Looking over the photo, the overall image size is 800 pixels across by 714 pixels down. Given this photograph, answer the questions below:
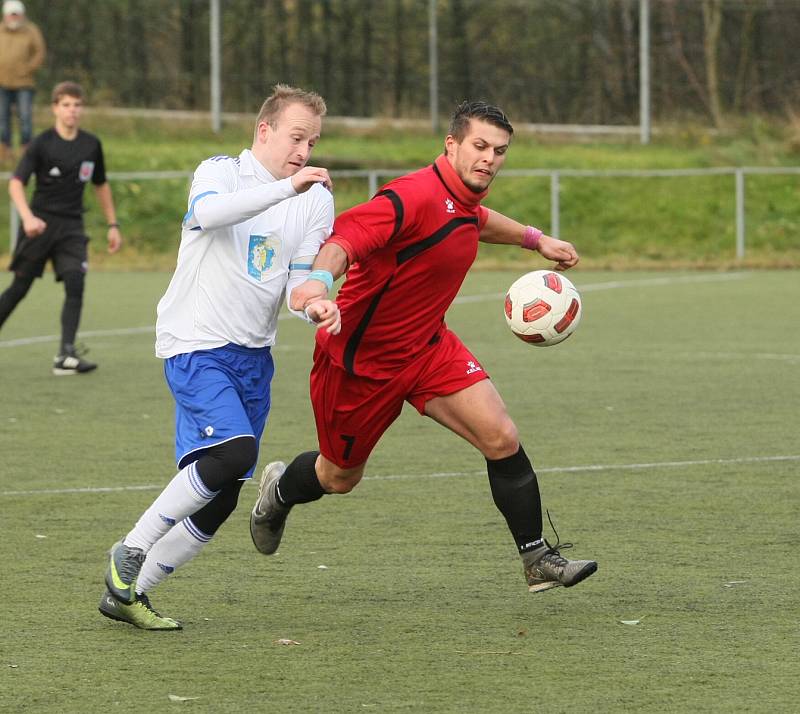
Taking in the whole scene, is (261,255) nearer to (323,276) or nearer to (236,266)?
(236,266)

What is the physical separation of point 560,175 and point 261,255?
20.7 meters

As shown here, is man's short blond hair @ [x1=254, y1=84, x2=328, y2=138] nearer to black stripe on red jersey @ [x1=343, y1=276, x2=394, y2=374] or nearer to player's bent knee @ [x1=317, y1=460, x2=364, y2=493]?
black stripe on red jersey @ [x1=343, y1=276, x2=394, y2=374]

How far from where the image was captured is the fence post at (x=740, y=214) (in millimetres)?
25125

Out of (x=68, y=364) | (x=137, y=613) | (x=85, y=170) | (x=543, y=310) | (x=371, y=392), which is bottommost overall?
(x=68, y=364)

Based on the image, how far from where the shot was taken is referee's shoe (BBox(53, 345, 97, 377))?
43.2 ft

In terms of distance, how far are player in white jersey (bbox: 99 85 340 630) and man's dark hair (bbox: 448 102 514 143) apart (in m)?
0.54

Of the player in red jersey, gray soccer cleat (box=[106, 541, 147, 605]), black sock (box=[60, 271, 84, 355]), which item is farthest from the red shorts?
black sock (box=[60, 271, 84, 355])

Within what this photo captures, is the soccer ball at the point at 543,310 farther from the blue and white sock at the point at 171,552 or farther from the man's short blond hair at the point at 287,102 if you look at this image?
the blue and white sock at the point at 171,552

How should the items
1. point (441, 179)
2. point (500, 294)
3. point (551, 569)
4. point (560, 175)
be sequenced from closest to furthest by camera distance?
point (551, 569) < point (441, 179) < point (500, 294) < point (560, 175)

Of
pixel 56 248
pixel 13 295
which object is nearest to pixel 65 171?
pixel 56 248

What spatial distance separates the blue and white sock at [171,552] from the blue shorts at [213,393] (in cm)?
24

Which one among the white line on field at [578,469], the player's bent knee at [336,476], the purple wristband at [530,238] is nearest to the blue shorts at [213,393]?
the player's bent knee at [336,476]

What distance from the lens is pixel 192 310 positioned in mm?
5969

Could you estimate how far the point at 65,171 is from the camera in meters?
12.8
